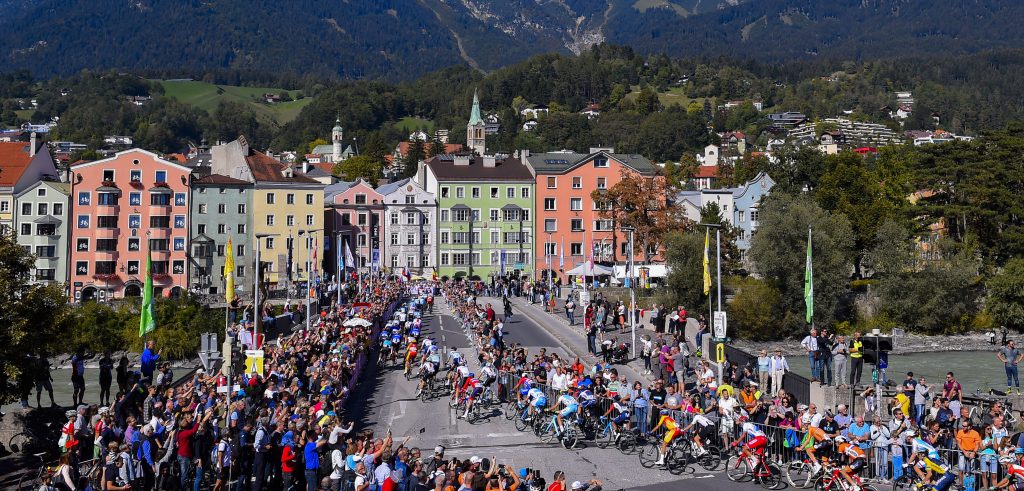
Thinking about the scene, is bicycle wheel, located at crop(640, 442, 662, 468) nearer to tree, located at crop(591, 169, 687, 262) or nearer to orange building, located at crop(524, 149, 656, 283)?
tree, located at crop(591, 169, 687, 262)

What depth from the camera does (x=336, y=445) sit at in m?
20.2

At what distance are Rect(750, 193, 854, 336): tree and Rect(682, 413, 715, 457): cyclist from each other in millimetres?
42779

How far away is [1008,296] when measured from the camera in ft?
229

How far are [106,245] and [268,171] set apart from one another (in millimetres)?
15867

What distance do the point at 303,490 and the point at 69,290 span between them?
7360 centimetres

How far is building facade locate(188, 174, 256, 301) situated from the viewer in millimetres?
91419

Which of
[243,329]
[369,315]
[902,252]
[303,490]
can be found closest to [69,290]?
[369,315]

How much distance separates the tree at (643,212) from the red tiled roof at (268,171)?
28.7m

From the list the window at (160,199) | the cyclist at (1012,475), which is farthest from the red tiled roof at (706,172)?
the cyclist at (1012,475)

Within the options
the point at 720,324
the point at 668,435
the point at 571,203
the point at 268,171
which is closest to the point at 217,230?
the point at 268,171

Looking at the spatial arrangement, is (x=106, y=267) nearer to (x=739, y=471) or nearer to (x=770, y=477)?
(x=739, y=471)

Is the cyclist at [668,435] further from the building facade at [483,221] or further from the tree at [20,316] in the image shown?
the building facade at [483,221]

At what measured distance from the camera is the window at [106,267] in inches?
3506

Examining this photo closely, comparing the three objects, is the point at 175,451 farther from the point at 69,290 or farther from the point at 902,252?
the point at 69,290
